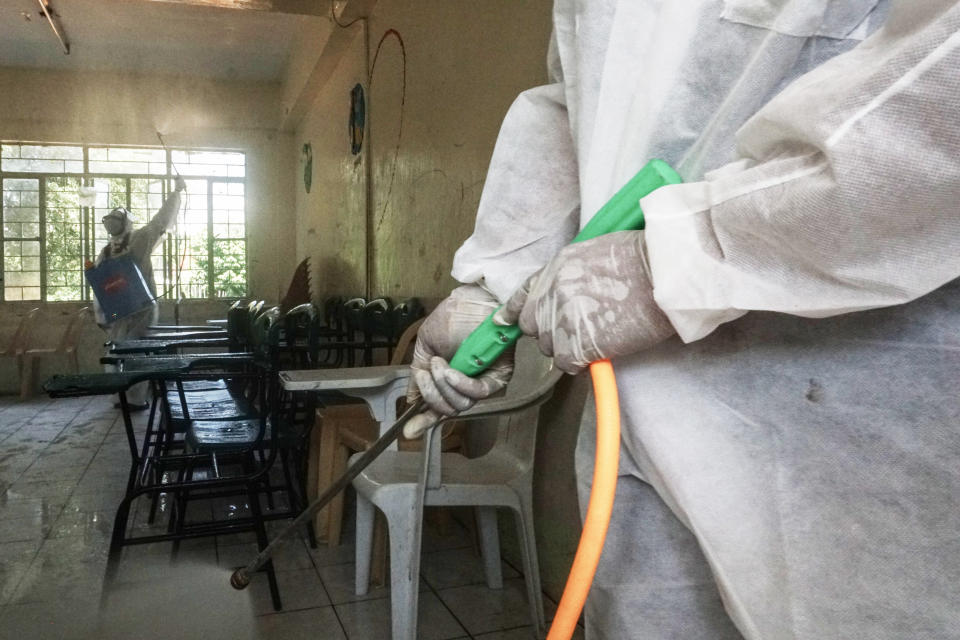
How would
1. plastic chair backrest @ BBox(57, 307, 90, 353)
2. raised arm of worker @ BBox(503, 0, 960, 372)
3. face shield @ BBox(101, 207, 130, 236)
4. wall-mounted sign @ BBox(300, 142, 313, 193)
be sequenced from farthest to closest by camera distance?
wall-mounted sign @ BBox(300, 142, 313, 193) < plastic chair backrest @ BBox(57, 307, 90, 353) < face shield @ BBox(101, 207, 130, 236) < raised arm of worker @ BBox(503, 0, 960, 372)

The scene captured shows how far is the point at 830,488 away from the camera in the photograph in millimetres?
594

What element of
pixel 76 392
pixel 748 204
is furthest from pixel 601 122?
pixel 76 392

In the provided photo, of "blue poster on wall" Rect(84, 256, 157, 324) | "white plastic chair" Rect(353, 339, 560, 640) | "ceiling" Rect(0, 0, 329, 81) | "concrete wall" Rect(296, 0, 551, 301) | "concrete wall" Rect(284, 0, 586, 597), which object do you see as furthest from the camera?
"ceiling" Rect(0, 0, 329, 81)

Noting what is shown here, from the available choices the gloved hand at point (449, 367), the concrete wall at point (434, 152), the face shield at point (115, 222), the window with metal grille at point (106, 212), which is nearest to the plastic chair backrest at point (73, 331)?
the window with metal grille at point (106, 212)

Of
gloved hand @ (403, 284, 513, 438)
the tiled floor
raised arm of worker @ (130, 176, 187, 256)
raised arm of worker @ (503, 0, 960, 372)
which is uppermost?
raised arm of worker @ (130, 176, 187, 256)

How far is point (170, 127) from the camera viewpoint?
8.43m

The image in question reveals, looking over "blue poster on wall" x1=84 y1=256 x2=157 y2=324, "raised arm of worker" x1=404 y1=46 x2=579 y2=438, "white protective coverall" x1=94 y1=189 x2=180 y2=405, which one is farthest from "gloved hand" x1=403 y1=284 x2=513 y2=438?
"white protective coverall" x1=94 y1=189 x2=180 y2=405

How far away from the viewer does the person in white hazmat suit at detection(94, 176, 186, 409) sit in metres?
6.12

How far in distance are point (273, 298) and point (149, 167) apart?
6.55 ft

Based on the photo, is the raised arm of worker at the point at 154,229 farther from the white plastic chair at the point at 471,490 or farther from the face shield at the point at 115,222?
the white plastic chair at the point at 471,490

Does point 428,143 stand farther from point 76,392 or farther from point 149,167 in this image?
point 149,167

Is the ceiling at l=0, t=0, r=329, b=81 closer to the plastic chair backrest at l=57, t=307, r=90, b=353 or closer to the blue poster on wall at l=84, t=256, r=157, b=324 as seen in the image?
the blue poster on wall at l=84, t=256, r=157, b=324

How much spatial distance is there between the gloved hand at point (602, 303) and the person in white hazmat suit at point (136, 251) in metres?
5.97

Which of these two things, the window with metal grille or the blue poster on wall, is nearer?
the blue poster on wall
